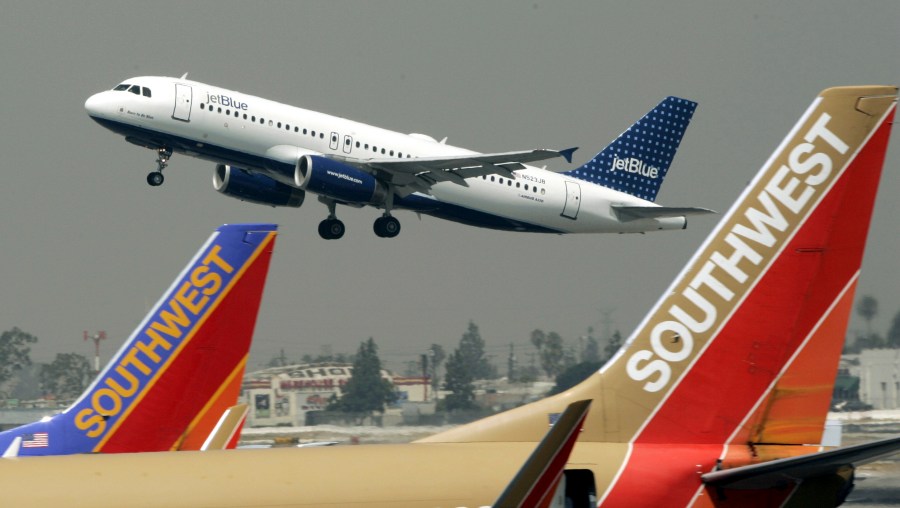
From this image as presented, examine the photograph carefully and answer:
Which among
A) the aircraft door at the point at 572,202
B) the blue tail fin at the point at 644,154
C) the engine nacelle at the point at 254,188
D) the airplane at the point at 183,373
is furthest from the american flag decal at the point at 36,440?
the blue tail fin at the point at 644,154

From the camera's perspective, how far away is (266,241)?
43.7 feet

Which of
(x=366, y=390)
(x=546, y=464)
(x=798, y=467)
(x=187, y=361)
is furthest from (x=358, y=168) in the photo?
(x=546, y=464)

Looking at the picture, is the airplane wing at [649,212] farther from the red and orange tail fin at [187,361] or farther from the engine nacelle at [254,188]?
the red and orange tail fin at [187,361]

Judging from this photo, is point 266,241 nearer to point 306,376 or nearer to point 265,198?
point 306,376

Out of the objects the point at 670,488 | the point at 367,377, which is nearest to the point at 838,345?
the point at 670,488

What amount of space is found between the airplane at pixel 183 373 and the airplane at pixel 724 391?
413cm

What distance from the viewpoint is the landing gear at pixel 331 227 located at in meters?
39.1

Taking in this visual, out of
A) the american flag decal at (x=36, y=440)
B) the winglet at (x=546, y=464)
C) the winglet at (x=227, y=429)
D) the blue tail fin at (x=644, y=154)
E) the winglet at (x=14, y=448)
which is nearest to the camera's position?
the winglet at (x=546, y=464)

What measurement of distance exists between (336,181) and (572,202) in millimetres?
8019

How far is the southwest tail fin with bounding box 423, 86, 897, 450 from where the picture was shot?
880cm

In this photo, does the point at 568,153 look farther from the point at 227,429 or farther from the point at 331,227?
the point at 227,429

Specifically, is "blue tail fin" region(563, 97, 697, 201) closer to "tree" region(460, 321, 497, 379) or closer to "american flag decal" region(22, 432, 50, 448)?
"tree" region(460, 321, 497, 379)

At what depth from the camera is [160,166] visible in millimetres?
35969

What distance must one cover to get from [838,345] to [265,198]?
31.5 metres
